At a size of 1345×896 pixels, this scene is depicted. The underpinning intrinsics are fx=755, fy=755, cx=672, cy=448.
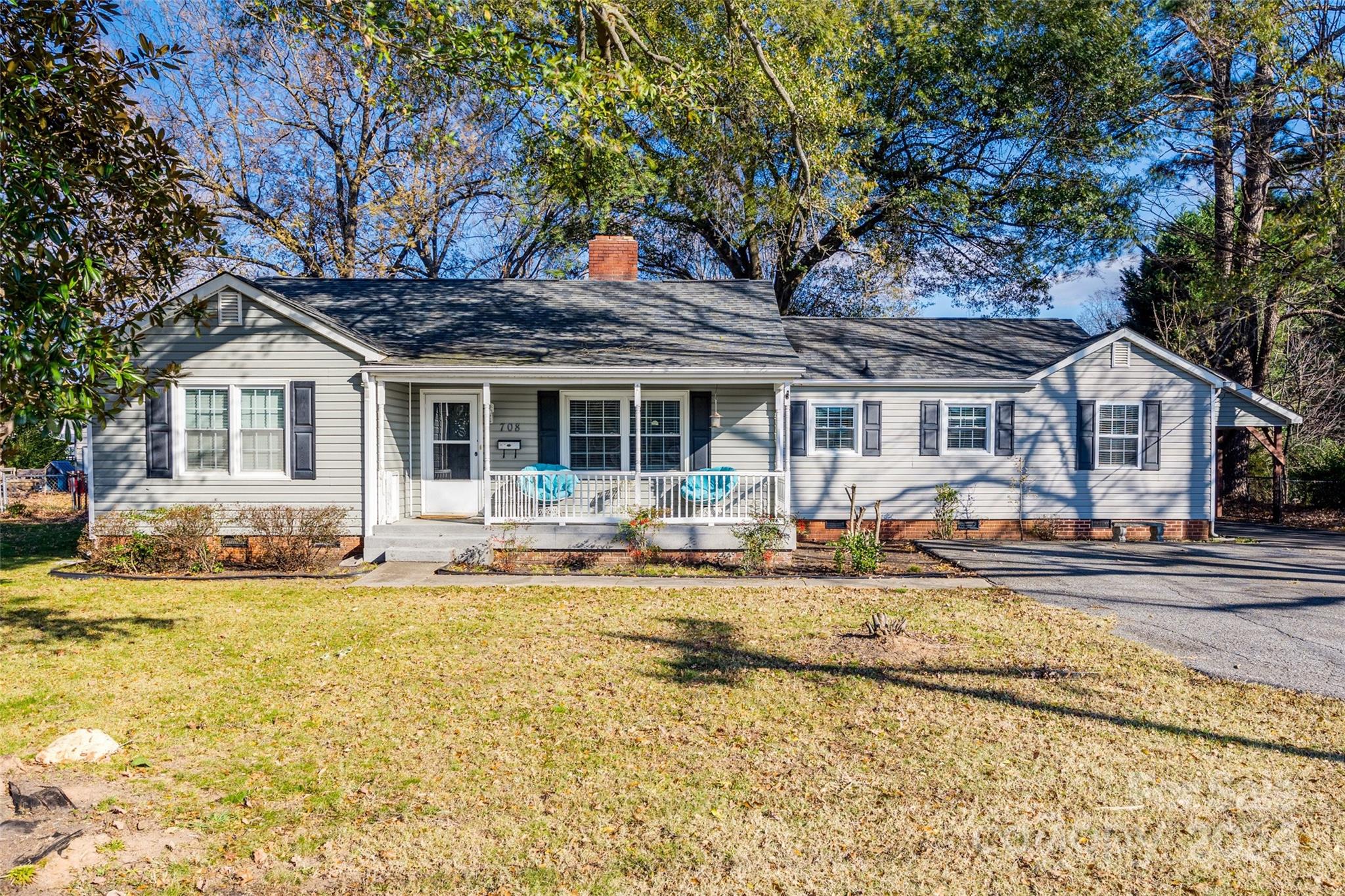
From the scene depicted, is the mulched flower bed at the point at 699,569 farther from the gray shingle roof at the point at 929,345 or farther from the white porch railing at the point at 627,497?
the gray shingle roof at the point at 929,345

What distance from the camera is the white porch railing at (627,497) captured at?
12070 mm

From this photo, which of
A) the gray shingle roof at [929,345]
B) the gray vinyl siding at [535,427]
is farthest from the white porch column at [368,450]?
the gray shingle roof at [929,345]

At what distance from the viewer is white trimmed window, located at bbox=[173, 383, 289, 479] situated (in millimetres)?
12047

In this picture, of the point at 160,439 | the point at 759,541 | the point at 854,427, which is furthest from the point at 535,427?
the point at 854,427

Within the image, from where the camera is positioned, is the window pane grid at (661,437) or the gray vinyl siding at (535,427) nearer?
the gray vinyl siding at (535,427)

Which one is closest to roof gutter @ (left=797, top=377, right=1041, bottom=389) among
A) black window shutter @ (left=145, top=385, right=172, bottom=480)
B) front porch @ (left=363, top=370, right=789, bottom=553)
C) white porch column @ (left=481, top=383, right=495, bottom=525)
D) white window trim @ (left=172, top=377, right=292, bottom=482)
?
front porch @ (left=363, top=370, right=789, bottom=553)

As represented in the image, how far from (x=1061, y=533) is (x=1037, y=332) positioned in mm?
5195

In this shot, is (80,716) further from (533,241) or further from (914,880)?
(533,241)

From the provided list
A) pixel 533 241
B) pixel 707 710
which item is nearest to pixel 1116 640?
pixel 707 710

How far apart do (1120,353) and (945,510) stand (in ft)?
15.1

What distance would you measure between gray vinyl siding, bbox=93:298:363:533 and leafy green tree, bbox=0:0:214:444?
19.2ft

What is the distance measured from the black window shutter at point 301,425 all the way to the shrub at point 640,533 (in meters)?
5.09

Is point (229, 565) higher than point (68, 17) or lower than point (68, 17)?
lower

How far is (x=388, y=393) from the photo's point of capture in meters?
12.7
